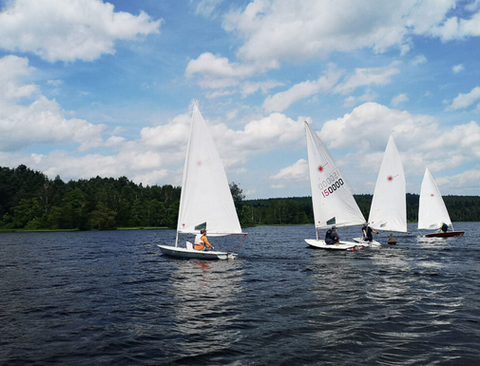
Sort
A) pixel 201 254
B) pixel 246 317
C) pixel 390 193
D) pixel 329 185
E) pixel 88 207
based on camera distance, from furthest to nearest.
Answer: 1. pixel 88 207
2. pixel 390 193
3. pixel 329 185
4. pixel 201 254
5. pixel 246 317

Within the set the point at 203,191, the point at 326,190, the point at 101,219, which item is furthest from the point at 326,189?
the point at 101,219

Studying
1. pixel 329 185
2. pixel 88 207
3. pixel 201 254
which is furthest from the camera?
pixel 88 207

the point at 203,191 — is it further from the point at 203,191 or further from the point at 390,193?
the point at 390,193

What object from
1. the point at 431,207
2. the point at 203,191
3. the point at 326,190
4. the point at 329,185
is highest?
the point at 329,185

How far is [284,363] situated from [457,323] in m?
6.53

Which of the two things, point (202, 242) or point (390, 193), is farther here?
point (390, 193)

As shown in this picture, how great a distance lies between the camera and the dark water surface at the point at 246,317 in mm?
9688

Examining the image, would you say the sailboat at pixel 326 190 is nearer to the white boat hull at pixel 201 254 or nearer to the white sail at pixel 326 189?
the white sail at pixel 326 189

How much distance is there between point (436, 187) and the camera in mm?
51781

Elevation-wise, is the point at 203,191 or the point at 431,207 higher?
the point at 203,191

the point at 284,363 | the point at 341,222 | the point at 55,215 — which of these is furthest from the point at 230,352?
the point at 55,215

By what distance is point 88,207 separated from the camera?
12825 centimetres

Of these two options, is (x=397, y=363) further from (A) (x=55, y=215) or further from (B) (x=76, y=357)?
(A) (x=55, y=215)

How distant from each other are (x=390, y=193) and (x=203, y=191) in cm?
2471
